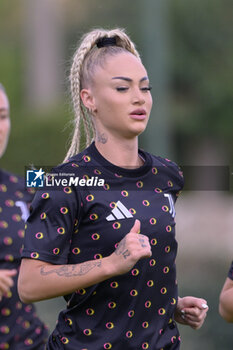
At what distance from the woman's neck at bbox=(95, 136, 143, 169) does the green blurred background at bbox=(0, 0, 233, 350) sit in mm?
6378

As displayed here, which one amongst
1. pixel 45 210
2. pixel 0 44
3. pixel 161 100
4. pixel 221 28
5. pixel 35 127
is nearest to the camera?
pixel 45 210

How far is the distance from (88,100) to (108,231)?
599 mm

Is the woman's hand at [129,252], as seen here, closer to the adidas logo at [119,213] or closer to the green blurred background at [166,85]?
the adidas logo at [119,213]

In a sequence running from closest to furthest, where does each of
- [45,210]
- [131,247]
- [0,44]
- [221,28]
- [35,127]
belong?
[131,247], [45,210], [35,127], [221,28], [0,44]

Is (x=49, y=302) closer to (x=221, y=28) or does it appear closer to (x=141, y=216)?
(x=141, y=216)

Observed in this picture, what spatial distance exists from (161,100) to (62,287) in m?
7.98

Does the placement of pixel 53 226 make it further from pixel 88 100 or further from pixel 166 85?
pixel 166 85

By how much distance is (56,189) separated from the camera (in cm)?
322

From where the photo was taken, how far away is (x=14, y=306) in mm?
4215

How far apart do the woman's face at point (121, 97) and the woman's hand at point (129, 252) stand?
533mm

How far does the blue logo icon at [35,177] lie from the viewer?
152 inches

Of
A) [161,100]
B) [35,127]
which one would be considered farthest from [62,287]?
[35,127]

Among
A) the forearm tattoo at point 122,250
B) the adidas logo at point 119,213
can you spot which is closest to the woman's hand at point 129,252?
the forearm tattoo at point 122,250

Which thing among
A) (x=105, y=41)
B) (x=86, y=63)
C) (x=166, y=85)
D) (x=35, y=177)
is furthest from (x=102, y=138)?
(x=166, y=85)
